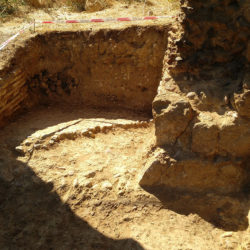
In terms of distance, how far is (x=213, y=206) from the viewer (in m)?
3.41

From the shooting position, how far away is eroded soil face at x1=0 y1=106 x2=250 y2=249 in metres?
3.21

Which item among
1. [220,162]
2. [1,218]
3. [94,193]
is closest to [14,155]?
[1,218]

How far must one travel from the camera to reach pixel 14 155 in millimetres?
4379

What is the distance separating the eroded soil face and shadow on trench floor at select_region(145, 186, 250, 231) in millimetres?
11

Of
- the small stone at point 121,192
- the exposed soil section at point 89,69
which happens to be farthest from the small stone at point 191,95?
the exposed soil section at point 89,69

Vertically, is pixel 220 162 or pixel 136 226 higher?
pixel 220 162

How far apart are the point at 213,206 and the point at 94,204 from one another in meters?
1.49

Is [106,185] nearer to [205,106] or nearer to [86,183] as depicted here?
[86,183]

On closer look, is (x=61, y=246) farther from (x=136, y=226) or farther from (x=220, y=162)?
(x=220, y=162)

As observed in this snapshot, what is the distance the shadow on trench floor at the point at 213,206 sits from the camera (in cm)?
326

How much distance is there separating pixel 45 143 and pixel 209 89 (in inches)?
106

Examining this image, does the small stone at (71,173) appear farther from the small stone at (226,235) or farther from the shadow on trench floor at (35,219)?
the small stone at (226,235)

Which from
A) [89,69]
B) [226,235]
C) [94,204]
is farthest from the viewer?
[89,69]

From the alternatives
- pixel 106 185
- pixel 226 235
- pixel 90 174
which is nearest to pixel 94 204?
pixel 106 185
